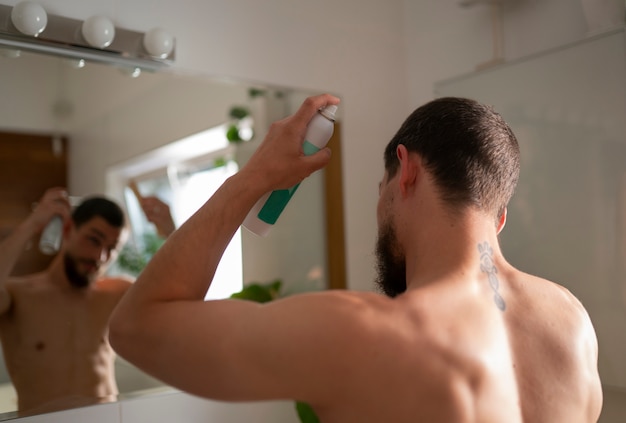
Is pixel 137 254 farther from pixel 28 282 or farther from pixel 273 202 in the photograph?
pixel 273 202

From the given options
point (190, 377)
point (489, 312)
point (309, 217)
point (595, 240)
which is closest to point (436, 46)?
point (309, 217)

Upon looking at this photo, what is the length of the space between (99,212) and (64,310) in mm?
223

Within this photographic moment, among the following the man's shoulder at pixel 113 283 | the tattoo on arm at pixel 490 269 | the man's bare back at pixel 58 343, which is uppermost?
the tattoo on arm at pixel 490 269

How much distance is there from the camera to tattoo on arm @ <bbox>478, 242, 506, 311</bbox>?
0.89 metres

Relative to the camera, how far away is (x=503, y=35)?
5.98 feet

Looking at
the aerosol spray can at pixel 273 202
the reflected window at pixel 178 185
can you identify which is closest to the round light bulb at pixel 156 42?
the reflected window at pixel 178 185

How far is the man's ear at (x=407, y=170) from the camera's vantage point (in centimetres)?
93

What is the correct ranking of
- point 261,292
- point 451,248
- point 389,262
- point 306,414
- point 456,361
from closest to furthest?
point 456,361 < point 451,248 < point 389,262 < point 306,414 < point 261,292

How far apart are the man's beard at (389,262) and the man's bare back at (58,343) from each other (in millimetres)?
691

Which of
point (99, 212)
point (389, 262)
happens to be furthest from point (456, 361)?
point (99, 212)

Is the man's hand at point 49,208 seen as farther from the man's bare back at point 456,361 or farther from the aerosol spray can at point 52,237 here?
the man's bare back at point 456,361

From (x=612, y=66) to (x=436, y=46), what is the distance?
2.23ft

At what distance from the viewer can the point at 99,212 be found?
1.44m

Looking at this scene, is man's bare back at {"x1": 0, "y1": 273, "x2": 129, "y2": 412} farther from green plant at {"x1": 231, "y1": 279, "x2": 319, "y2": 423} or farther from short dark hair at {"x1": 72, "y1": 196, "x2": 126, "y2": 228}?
green plant at {"x1": 231, "y1": 279, "x2": 319, "y2": 423}
